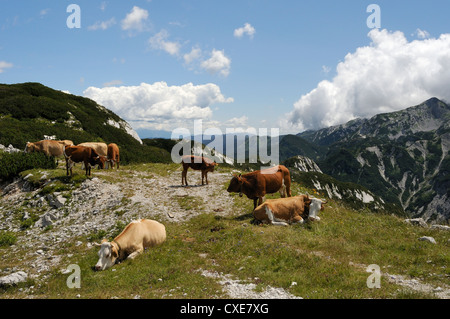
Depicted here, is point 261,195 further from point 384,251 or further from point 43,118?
point 43,118

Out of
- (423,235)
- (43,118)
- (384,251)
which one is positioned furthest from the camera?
(43,118)

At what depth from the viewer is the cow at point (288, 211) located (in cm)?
1445

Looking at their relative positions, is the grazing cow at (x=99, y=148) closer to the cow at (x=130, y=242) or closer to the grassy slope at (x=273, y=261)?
the grassy slope at (x=273, y=261)

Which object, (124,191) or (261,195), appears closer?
(261,195)

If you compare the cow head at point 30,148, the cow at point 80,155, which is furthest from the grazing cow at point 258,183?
the cow head at point 30,148

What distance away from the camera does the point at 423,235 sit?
12.7m

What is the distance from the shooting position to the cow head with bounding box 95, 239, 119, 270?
417 inches

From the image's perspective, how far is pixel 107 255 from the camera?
35.4 ft

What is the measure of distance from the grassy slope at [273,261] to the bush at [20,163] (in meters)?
16.3

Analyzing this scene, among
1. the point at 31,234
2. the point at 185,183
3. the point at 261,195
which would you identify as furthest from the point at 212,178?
the point at 31,234

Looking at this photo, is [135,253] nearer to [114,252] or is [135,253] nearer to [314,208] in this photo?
[114,252]

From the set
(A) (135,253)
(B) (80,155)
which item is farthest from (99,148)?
(A) (135,253)

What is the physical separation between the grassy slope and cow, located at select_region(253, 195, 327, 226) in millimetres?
606

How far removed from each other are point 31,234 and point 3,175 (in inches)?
491
